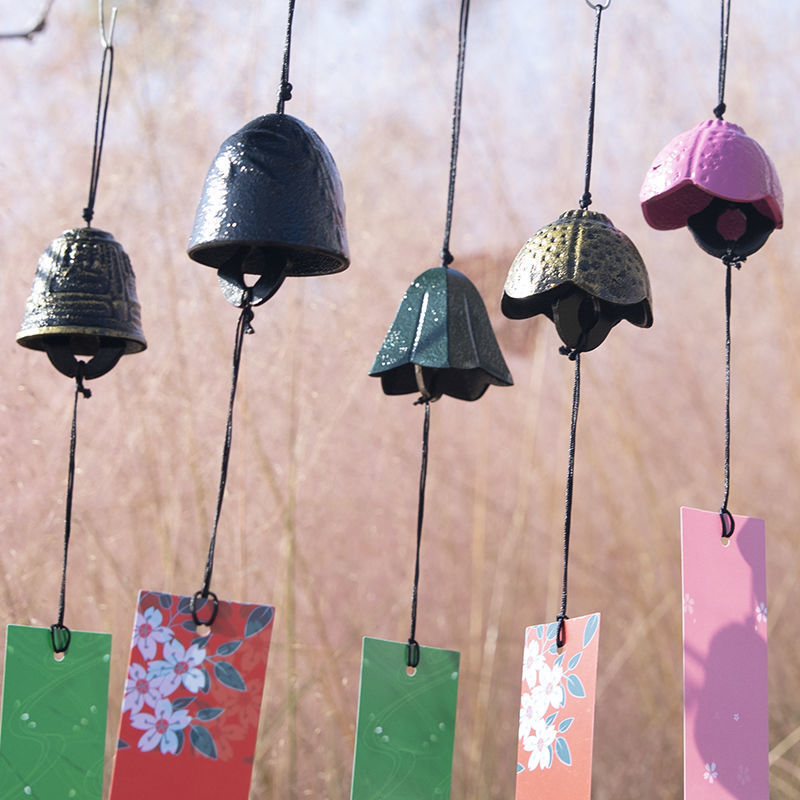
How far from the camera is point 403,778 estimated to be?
1064mm

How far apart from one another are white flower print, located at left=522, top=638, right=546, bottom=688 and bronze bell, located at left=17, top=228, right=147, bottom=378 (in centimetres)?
51

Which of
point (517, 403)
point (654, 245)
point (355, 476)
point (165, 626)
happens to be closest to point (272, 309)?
point (355, 476)

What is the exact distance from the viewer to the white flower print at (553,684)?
1014 mm

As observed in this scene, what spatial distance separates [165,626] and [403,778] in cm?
26

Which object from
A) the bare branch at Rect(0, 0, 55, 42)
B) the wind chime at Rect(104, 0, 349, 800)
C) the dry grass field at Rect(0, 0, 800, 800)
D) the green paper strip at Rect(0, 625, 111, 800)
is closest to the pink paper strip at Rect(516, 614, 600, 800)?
the wind chime at Rect(104, 0, 349, 800)

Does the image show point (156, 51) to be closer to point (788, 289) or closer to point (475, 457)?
point (475, 457)

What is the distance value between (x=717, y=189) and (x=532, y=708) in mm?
522

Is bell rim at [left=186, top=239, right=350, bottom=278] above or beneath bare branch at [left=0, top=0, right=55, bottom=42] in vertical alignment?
beneath

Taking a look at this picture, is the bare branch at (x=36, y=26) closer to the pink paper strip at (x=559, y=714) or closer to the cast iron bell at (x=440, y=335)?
the cast iron bell at (x=440, y=335)

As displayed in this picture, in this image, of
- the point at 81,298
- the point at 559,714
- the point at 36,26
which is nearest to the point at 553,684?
the point at 559,714

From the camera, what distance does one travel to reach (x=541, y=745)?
3.35 ft

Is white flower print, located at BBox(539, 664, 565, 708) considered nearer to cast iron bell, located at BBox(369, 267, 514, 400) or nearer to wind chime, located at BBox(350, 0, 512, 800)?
wind chime, located at BBox(350, 0, 512, 800)

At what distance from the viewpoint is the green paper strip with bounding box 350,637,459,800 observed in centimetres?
106

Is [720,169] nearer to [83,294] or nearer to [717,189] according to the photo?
[717,189]
